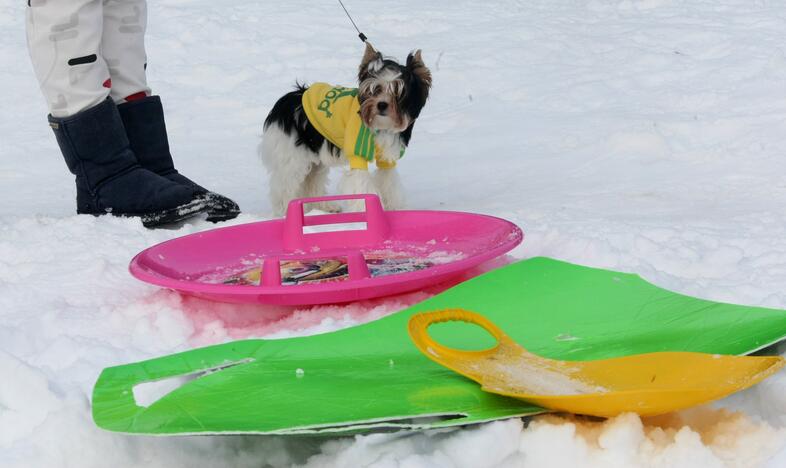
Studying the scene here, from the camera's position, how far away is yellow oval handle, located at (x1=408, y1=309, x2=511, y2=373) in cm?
146

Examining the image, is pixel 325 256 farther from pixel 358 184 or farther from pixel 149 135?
pixel 149 135

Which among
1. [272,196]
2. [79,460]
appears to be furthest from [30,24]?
[79,460]

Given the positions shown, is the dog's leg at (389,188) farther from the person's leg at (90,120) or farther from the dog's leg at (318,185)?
the person's leg at (90,120)

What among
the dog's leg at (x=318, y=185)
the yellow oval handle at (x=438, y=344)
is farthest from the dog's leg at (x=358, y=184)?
the yellow oval handle at (x=438, y=344)

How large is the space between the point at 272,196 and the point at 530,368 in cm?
229

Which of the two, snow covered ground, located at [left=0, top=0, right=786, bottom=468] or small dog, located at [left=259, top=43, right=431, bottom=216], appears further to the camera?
small dog, located at [left=259, top=43, right=431, bottom=216]

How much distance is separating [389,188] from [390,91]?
0.42 meters

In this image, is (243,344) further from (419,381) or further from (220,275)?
(220,275)

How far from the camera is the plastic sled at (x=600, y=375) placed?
4.09 feet

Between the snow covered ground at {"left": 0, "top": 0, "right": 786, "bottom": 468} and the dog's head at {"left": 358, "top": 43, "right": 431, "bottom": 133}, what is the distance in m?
0.44

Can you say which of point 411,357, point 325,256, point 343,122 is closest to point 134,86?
point 343,122

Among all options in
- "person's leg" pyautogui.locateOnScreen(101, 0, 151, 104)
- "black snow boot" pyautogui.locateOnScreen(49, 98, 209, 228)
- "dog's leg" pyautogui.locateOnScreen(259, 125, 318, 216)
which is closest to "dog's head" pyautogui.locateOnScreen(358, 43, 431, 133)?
"dog's leg" pyautogui.locateOnScreen(259, 125, 318, 216)

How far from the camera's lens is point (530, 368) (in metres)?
1.49

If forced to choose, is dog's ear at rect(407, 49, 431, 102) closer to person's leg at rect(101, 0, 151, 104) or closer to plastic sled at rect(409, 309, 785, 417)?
person's leg at rect(101, 0, 151, 104)
